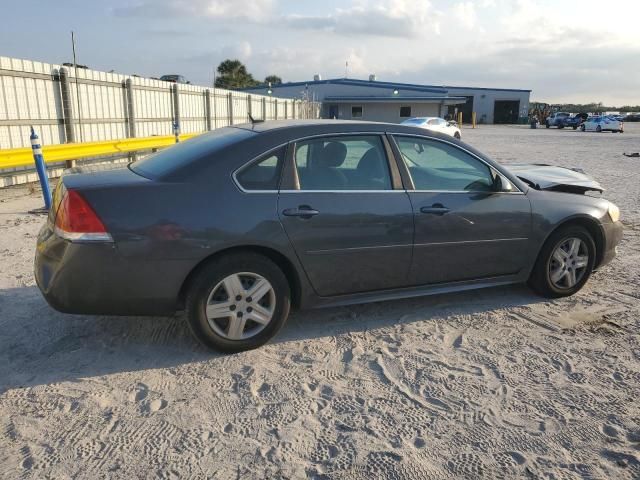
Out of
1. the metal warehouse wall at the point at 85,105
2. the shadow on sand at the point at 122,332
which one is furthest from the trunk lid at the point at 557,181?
the metal warehouse wall at the point at 85,105

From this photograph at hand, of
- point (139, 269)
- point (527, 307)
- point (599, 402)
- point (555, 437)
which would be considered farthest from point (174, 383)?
point (527, 307)

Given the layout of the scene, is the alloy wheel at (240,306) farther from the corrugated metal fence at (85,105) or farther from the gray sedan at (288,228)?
the corrugated metal fence at (85,105)

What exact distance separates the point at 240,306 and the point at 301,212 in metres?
0.76

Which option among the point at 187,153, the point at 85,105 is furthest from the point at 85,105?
the point at 187,153

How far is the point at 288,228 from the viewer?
11.5ft

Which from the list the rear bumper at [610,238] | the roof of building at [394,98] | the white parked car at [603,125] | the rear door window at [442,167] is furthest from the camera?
the roof of building at [394,98]

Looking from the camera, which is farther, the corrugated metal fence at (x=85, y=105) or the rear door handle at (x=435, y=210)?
the corrugated metal fence at (x=85, y=105)

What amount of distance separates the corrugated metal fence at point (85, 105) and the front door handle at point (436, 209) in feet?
29.1

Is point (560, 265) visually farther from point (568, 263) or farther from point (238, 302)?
point (238, 302)

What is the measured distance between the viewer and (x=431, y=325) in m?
4.09

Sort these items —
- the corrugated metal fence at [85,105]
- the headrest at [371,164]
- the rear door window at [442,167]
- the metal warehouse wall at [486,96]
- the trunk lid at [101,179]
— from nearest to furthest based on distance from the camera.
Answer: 1. the trunk lid at [101,179]
2. the headrest at [371,164]
3. the rear door window at [442,167]
4. the corrugated metal fence at [85,105]
5. the metal warehouse wall at [486,96]

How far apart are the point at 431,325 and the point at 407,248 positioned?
678 millimetres

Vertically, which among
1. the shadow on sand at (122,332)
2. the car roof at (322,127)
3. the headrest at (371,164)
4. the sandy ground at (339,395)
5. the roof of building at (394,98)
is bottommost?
the sandy ground at (339,395)

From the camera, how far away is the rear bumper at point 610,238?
4770 mm
